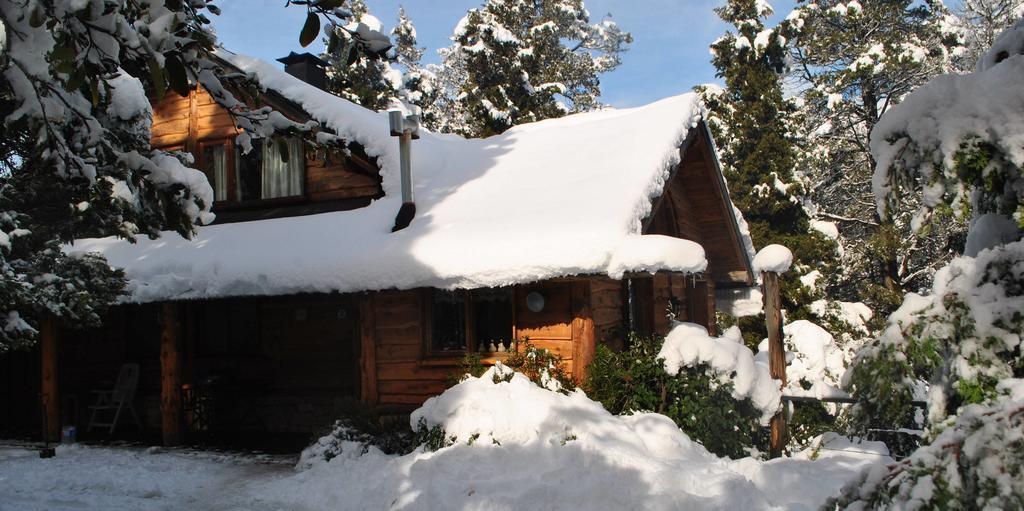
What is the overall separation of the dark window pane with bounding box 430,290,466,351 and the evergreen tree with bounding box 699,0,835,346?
11.5 m

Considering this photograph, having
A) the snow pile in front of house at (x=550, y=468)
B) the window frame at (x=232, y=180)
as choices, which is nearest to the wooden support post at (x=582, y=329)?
the snow pile in front of house at (x=550, y=468)

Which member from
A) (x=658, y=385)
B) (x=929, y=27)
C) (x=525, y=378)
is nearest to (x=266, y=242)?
(x=525, y=378)

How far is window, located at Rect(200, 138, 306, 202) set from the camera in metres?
12.8

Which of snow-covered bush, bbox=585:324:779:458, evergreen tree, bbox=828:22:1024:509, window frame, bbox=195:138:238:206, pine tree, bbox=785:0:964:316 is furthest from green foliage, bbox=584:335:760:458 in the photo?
pine tree, bbox=785:0:964:316

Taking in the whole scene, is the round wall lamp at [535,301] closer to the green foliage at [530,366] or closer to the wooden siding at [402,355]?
the green foliage at [530,366]

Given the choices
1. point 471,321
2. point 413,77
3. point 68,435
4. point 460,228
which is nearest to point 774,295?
point 471,321

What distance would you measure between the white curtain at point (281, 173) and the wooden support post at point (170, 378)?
275cm

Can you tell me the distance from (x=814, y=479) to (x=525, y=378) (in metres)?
3.31

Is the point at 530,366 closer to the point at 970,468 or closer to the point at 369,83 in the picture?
the point at 970,468

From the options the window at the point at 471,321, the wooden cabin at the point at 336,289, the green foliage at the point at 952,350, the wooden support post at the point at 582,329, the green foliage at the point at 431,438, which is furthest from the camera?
the window at the point at 471,321

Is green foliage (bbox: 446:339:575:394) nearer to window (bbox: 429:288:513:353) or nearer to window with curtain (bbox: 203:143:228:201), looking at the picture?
window (bbox: 429:288:513:353)

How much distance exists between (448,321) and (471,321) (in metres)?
0.48

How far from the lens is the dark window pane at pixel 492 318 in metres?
10.2

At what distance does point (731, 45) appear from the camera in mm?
22297
